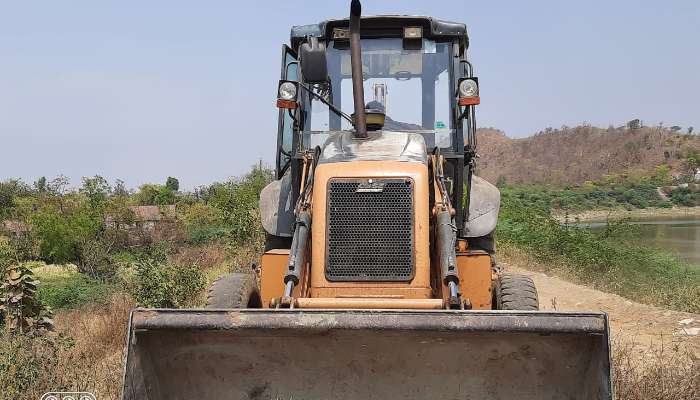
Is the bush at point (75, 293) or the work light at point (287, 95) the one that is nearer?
the work light at point (287, 95)

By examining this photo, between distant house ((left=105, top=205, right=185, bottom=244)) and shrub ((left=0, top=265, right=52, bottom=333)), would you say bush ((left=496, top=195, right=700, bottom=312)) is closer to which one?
shrub ((left=0, top=265, right=52, bottom=333))

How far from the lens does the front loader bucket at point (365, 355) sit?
3609 mm

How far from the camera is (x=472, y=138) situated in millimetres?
5938

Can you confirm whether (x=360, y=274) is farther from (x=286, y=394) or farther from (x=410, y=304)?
(x=286, y=394)

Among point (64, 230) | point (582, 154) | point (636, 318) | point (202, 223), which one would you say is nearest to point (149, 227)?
point (202, 223)

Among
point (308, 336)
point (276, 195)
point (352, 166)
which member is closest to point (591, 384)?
point (308, 336)

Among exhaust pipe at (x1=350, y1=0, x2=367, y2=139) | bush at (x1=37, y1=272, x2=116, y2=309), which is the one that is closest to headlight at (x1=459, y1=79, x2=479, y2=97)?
exhaust pipe at (x1=350, y1=0, x2=367, y2=139)

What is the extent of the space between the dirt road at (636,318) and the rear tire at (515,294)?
8.46 ft

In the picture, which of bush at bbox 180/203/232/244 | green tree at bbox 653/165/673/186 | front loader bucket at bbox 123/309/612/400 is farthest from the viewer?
green tree at bbox 653/165/673/186

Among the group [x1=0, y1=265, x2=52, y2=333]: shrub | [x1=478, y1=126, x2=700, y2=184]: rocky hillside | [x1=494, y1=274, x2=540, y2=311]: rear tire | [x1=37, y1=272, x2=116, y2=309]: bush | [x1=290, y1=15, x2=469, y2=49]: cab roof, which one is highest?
[x1=478, y1=126, x2=700, y2=184]: rocky hillside

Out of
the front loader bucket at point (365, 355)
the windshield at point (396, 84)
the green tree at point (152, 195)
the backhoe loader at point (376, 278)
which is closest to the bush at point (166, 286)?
the backhoe loader at point (376, 278)

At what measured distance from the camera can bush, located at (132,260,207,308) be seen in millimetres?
8836

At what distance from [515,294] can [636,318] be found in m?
4.78

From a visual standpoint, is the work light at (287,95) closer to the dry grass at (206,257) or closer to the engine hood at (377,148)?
the engine hood at (377,148)
